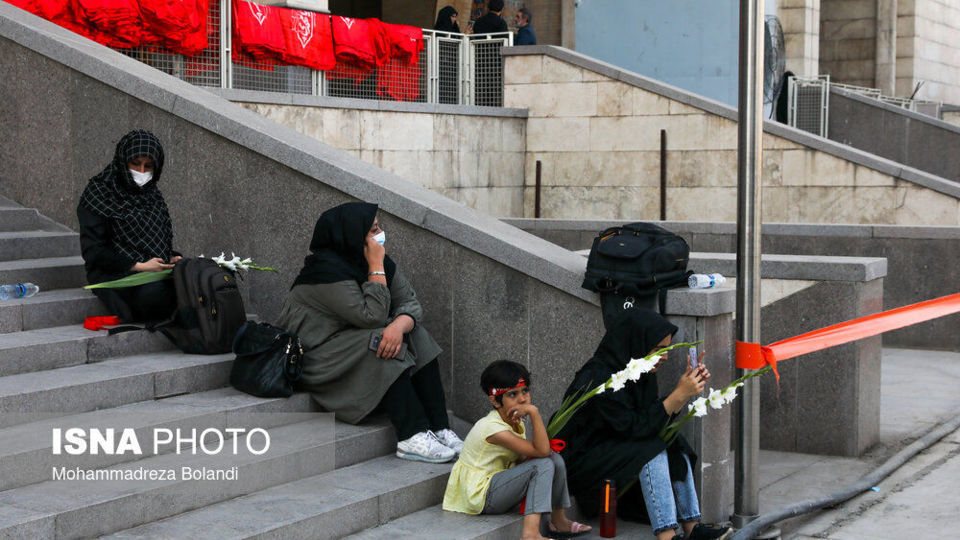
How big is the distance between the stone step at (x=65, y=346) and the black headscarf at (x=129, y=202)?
0.51m

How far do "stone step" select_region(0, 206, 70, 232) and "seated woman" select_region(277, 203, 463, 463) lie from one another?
7.47 ft

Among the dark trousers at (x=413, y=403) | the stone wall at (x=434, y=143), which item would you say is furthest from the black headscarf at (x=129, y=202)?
the stone wall at (x=434, y=143)

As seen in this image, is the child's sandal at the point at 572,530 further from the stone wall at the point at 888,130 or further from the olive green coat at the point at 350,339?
the stone wall at the point at 888,130

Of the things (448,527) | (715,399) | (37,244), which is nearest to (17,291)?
(37,244)

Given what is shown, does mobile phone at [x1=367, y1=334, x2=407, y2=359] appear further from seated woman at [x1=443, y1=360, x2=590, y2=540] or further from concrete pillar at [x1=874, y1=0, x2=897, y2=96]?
concrete pillar at [x1=874, y1=0, x2=897, y2=96]

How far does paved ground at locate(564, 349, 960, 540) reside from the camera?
19.9 feet

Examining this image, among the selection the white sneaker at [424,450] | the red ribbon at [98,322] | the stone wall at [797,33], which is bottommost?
the white sneaker at [424,450]

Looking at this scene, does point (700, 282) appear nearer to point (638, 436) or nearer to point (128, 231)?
point (638, 436)

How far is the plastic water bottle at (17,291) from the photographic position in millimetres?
6406

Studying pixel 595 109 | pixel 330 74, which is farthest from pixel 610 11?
pixel 330 74

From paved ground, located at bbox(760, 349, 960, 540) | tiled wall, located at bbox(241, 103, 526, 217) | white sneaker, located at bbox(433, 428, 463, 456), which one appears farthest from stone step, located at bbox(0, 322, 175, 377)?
tiled wall, located at bbox(241, 103, 526, 217)

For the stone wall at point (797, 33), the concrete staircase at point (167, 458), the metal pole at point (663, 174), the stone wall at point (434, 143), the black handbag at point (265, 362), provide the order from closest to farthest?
1. the concrete staircase at point (167, 458)
2. the black handbag at point (265, 362)
3. the stone wall at point (434, 143)
4. the metal pole at point (663, 174)
5. the stone wall at point (797, 33)

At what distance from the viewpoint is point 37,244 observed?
23.7ft

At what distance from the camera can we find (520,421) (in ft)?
18.3
